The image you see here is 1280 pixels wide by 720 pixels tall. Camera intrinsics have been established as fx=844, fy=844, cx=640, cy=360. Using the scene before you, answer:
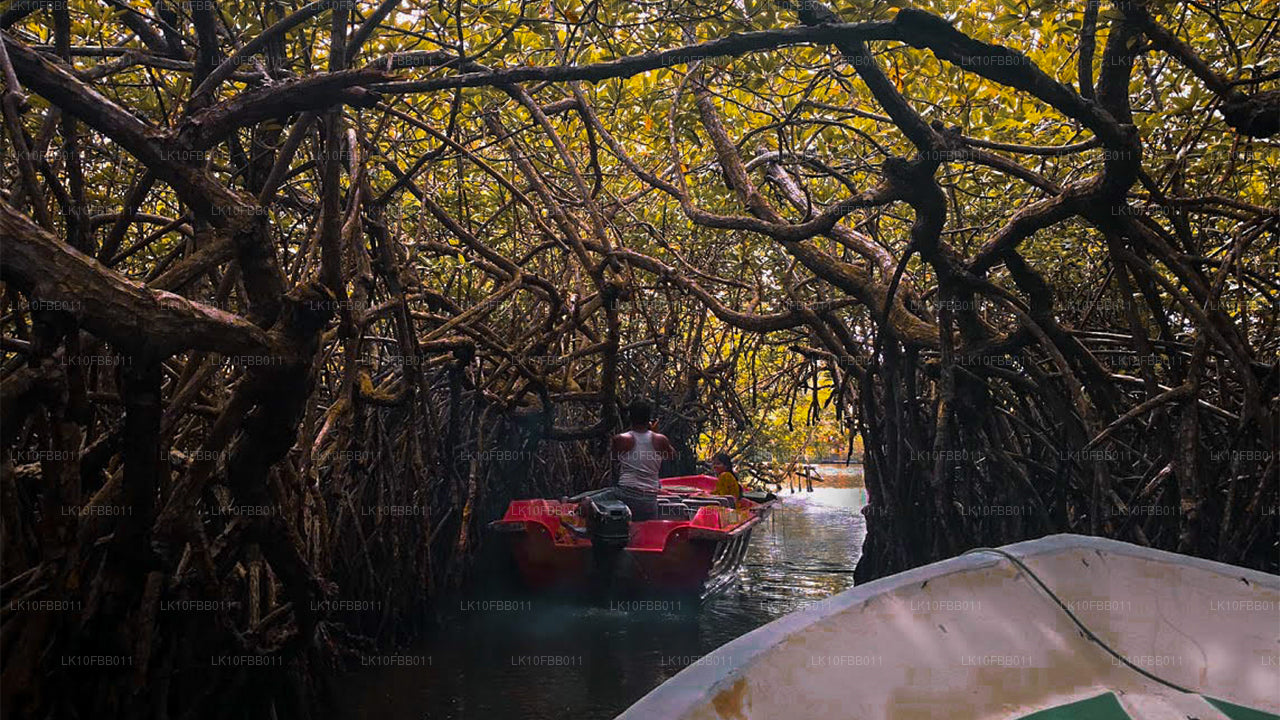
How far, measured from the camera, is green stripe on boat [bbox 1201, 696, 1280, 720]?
Result: 2090 millimetres

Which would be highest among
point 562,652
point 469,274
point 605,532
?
point 469,274

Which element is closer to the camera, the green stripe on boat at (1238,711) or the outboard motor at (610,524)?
the green stripe on boat at (1238,711)

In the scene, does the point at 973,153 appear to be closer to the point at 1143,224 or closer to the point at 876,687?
the point at 1143,224

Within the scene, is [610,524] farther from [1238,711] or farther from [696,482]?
[1238,711]

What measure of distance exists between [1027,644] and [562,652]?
15.0 feet

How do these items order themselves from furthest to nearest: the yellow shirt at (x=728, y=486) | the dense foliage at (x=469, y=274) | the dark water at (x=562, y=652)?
the yellow shirt at (x=728, y=486) → the dark water at (x=562, y=652) → the dense foliage at (x=469, y=274)

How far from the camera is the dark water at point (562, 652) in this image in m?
5.01

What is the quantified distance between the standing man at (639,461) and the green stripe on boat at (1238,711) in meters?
5.21

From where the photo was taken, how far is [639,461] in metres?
7.32

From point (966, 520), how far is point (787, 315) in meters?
2.11

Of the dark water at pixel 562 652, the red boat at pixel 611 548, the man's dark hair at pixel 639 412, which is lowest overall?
the dark water at pixel 562 652

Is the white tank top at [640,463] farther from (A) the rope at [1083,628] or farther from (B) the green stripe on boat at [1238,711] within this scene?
(B) the green stripe on boat at [1238,711]

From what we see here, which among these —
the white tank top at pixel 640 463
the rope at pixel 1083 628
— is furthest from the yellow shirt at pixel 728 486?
the rope at pixel 1083 628

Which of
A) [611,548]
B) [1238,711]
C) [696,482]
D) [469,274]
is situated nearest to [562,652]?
[611,548]
